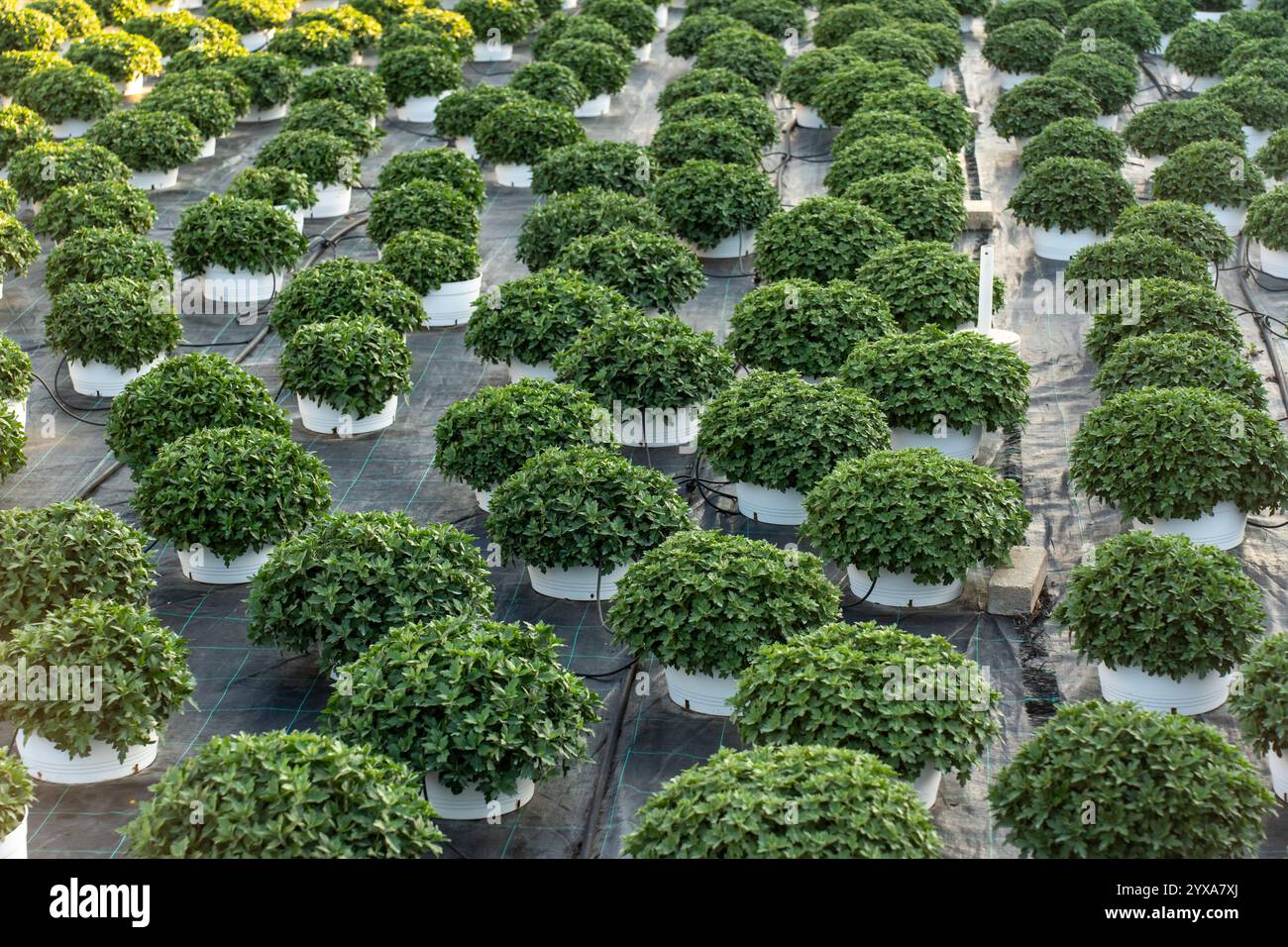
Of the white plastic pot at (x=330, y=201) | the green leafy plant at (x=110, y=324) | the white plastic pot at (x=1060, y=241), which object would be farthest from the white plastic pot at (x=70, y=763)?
the white plastic pot at (x=1060, y=241)

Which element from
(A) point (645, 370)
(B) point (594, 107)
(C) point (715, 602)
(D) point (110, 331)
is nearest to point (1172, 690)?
(C) point (715, 602)

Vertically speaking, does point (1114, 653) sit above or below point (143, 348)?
above

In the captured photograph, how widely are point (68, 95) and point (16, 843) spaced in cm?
2066

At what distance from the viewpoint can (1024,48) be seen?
33.1m

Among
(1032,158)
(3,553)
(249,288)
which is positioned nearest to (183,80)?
(249,288)

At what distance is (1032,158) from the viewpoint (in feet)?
85.6

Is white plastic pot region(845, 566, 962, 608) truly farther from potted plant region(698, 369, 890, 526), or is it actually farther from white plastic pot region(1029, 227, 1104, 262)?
white plastic pot region(1029, 227, 1104, 262)

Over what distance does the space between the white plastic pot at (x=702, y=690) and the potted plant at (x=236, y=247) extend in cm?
1137

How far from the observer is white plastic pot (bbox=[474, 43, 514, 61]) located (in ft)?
123

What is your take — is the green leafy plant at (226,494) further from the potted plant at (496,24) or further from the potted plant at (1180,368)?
the potted plant at (496,24)

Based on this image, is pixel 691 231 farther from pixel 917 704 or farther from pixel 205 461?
pixel 917 704

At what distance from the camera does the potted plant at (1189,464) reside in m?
15.8
